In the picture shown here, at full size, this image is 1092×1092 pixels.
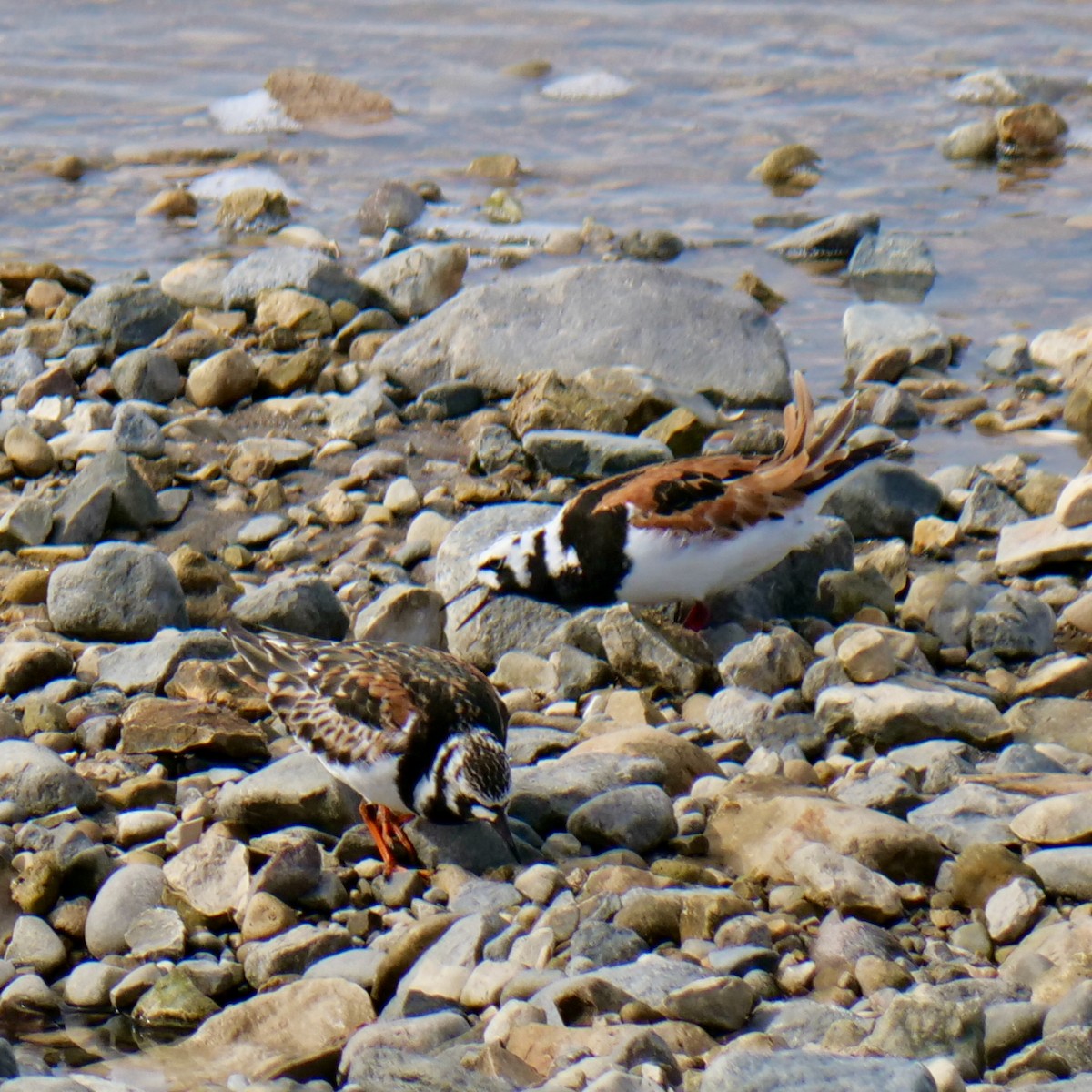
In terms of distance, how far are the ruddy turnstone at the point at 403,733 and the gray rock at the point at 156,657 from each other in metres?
0.90

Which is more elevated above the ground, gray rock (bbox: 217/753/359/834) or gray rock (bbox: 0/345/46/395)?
gray rock (bbox: 0/345/46/395)

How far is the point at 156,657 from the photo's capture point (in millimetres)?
6012

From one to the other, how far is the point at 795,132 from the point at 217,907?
1097 cm

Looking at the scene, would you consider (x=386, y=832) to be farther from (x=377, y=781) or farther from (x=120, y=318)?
(x=120, y=318)

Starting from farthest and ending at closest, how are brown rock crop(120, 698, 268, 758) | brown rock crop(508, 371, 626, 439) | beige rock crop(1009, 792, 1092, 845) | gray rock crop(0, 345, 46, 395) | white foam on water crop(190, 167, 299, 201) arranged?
white foam on water crop(190, 167, 299, 201) < gray rock crop(0, 345, 46, 395) < brown rock crop(508, 371, 626, 439) < brown rock crop(120, 698, 268, 758) < beige rock crop(1009, 792, 1092, 845)

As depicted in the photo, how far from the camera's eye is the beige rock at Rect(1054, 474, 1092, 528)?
259 inches

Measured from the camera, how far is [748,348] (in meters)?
8.61

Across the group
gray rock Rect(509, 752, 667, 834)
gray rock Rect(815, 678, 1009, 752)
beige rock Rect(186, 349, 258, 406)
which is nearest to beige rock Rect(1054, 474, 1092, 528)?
gray rock Rect(815, 678, 1009, 752)

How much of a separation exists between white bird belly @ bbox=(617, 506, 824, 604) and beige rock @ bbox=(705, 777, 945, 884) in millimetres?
1543

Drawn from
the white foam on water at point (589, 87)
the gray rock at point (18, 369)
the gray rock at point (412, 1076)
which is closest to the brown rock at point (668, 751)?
the gray rock at point (412, 1076)

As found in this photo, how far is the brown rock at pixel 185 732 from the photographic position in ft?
17.9

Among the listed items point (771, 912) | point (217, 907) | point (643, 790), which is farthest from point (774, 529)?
point (217, 907)

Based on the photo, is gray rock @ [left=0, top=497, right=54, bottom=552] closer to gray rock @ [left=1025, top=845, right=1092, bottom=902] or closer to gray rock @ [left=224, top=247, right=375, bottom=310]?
gray rock @ [left=224, top=247, right=375, bottom=310]

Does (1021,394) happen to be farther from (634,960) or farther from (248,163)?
(248,163)
